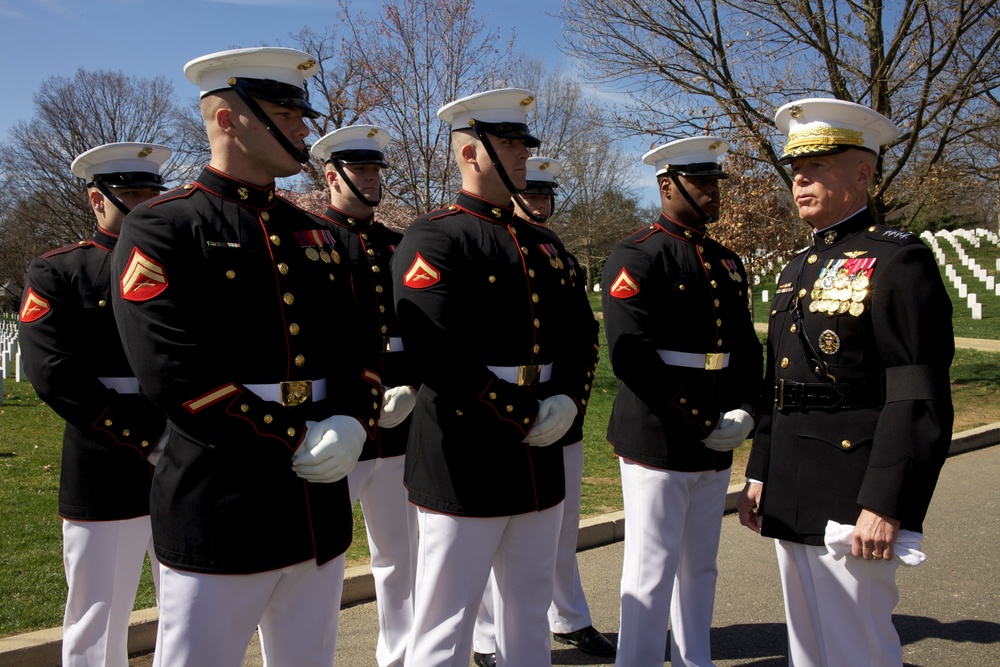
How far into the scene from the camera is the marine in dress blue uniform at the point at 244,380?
92.7 inches

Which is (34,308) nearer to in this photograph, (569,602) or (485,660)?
(485,660)

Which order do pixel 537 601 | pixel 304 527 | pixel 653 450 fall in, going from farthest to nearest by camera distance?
Result: pixel 653 450 < pixel 537 601 < pixel 304 527

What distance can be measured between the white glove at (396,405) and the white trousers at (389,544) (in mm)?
257

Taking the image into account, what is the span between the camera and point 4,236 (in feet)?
114

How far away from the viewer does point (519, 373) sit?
3285 mm

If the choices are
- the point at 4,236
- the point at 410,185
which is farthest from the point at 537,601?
the point at 4,236

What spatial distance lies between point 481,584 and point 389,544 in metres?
1.10

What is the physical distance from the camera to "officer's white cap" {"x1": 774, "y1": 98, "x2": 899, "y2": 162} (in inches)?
117

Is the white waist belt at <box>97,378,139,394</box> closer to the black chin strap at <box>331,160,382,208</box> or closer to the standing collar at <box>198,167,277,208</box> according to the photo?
the standing collar at <box>198,167,277,208</box>

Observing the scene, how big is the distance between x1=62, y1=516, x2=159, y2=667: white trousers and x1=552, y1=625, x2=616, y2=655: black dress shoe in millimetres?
2157

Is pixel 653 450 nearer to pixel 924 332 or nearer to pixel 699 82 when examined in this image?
pixel 924 332

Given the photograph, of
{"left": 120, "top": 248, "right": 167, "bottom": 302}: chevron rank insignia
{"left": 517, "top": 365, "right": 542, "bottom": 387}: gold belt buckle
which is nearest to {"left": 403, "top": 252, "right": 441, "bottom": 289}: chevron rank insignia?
{"left": 517, "top": 365, "right": 542, "bottom": 387}: gold belt buckle

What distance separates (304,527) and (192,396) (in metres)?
0.52

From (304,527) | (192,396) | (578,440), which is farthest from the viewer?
(578,440)
